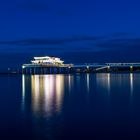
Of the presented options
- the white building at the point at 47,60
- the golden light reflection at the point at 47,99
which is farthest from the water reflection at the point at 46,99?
the white building at the point at 47,60

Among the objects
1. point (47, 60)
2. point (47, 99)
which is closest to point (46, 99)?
point (47, 99)

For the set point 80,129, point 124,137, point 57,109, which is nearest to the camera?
point 124,137

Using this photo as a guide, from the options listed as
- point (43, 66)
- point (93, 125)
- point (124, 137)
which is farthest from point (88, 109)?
point (43, 66)

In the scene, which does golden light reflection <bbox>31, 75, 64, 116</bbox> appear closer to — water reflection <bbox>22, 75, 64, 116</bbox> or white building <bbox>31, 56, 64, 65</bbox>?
water reflection <bbox>22, 75, 64, 116</bbox>

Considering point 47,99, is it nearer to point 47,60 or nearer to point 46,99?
point 46,99

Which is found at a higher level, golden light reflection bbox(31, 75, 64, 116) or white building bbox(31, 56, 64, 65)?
white building bbox(31, 56, 64, 65)

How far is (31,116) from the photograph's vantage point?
12859mm

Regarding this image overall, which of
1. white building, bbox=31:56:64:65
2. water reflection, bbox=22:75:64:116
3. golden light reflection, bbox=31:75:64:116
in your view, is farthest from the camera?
white building, bbox=31:56:64:65

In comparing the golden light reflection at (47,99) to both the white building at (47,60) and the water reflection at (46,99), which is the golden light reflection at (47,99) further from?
the white building at (47,60)

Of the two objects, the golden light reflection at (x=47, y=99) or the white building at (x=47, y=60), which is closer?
the golden light reflection at (x=47, y=99)

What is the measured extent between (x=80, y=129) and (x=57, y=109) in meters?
4.44

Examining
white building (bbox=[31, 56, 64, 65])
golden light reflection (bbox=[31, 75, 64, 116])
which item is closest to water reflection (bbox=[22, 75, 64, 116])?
golden light reflection (bbox=[31, 75, 64, 116])

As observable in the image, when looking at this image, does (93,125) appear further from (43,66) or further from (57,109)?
(43,66)

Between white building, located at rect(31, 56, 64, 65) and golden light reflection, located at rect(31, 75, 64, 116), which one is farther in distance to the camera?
white building, located at rect(31, 56, 64, 65)
